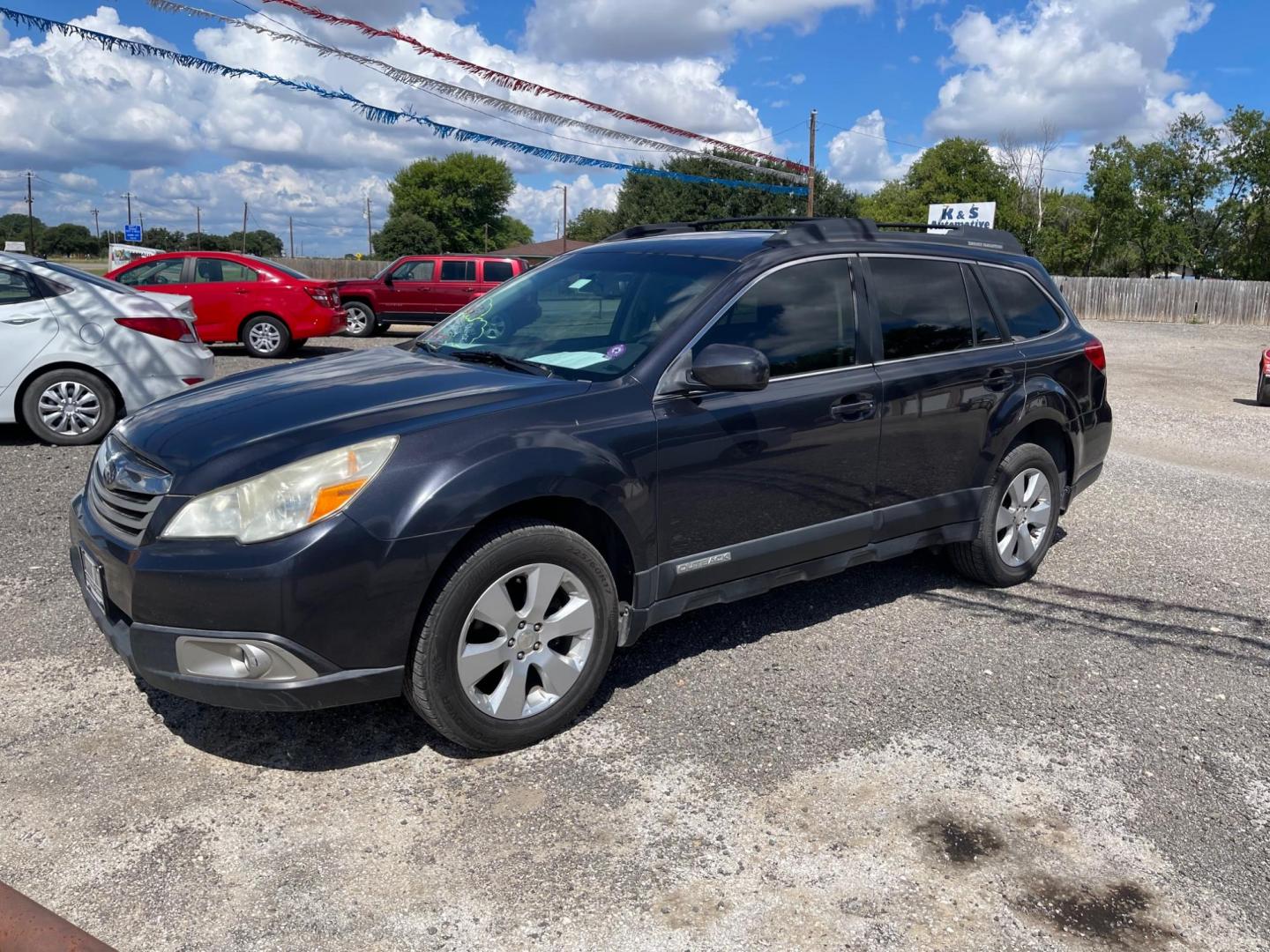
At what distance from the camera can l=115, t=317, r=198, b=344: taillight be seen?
838cm

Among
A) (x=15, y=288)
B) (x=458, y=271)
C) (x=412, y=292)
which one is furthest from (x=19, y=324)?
(x=458, y=271)

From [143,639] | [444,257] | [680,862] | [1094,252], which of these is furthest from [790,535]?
[1094,252]

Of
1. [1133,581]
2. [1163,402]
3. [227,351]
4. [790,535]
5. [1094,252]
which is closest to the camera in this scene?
[790,535]

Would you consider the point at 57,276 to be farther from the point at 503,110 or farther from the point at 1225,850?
the point at 1225,850

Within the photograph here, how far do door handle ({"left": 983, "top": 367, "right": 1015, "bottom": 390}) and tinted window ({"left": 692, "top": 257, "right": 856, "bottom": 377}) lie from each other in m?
0.94

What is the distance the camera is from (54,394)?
27.3 ft

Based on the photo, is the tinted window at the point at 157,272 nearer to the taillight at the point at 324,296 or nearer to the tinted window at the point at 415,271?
the taillight at the point at 324,296

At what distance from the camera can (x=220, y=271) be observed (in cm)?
1553

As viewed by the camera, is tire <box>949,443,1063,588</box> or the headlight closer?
the headlight

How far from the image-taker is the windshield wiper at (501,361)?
4.03 metres

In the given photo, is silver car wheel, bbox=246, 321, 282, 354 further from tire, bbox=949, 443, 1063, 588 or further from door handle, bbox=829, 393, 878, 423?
door handle, bbox=829, 393, 878, 423

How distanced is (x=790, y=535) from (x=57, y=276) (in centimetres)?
688

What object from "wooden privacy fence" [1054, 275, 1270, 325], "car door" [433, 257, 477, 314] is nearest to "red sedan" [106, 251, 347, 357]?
"car door" [433, 257, 477, 314]

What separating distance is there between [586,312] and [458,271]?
17.0 m
